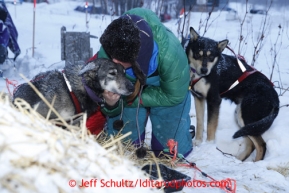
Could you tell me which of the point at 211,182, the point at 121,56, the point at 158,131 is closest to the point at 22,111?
the point at 121,56

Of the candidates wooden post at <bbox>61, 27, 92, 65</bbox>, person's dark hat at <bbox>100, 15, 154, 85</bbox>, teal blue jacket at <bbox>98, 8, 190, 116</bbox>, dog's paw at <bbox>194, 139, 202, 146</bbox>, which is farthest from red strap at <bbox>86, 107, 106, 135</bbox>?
wooden post at <bbox>61, 27, 92, 65</bbox>

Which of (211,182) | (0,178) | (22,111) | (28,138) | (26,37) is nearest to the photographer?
(0,178)

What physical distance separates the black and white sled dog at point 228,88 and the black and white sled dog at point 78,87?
1.22 meters

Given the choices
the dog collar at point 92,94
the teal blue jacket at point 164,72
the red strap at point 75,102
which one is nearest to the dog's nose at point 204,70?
the teal blue jacket at point 164,72

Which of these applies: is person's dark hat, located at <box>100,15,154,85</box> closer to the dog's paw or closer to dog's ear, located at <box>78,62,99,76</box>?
dog's ear, located at <box>78,62,99,76</box>

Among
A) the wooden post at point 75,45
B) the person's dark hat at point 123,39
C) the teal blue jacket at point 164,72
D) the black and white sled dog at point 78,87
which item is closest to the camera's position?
the person's dark hat at point 123,39

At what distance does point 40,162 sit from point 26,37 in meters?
9.47

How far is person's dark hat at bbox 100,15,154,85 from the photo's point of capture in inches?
86.6

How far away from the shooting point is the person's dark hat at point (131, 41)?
2.20 meters

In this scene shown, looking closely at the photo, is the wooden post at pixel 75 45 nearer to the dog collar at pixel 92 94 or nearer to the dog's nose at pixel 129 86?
the dog collar at pixel 92 94

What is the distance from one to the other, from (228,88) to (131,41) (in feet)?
5.83

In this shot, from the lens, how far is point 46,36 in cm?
1016

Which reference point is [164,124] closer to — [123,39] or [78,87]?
[78,87]

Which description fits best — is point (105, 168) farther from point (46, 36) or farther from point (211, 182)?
point (46, 36)
